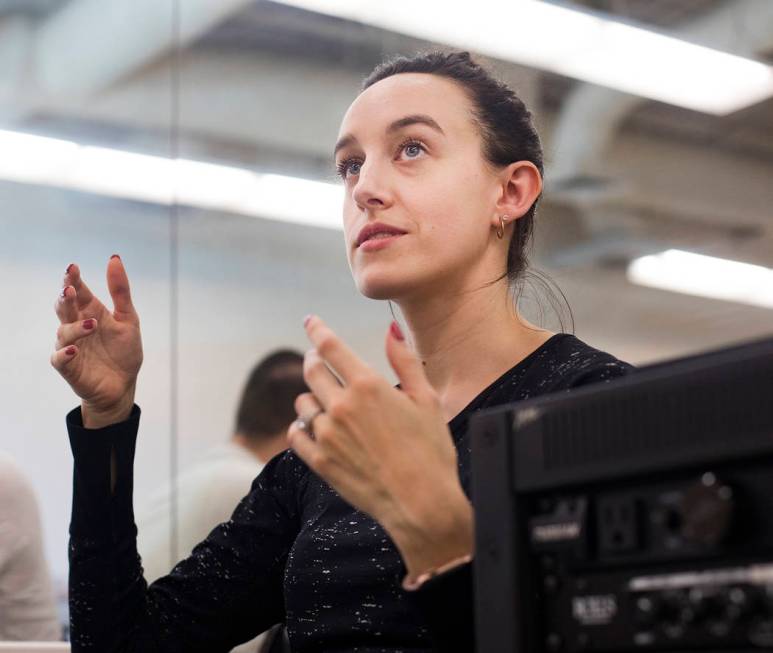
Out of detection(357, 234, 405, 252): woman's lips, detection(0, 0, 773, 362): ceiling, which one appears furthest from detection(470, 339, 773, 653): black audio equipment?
detection(0, 0, 773, 362): ceiling

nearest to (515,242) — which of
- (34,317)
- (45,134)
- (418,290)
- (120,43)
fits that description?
(418,290)

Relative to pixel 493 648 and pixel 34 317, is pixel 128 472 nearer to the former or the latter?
pixel 493 648

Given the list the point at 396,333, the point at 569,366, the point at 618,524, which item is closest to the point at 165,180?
the point at 569,366

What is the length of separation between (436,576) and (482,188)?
67cm

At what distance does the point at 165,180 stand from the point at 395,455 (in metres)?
3.04

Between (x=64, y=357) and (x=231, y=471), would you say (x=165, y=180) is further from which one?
(x=64, y=357)

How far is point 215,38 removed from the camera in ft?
12.7

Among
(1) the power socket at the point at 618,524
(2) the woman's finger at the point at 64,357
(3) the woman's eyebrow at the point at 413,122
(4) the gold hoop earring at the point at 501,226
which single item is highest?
(3) the woman's eyebrow at the point at 413,122

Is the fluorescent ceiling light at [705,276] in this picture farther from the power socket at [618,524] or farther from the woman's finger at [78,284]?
the power socket at [618,524]

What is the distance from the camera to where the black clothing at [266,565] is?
1.13m

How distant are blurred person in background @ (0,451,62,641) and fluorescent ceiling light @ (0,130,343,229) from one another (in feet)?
3.86

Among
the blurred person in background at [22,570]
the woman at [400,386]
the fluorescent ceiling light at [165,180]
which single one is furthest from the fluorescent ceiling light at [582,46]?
the woman at [400,386]

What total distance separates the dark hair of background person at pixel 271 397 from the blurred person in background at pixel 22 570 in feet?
2.41

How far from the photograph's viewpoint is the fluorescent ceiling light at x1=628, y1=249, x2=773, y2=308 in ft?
15.0
